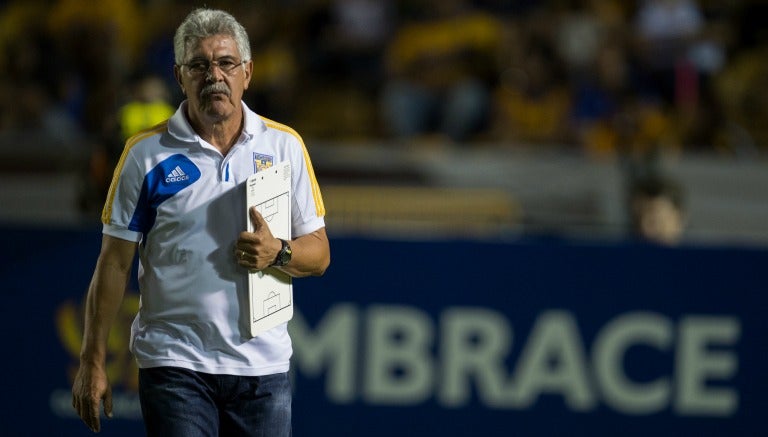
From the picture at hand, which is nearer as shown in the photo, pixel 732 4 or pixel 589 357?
pixel 589 357

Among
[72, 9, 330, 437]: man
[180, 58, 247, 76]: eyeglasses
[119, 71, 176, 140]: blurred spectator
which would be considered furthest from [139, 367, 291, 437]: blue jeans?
[119, 71, 176, 140]: blurred spectator

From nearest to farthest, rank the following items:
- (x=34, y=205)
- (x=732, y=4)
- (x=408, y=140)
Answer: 1. (x=34, y=205)
2. (x=408, y=140)
3. (x=732, y=4)

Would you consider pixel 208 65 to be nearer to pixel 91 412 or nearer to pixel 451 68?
pixel 91 412

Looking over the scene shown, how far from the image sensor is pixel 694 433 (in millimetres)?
6328

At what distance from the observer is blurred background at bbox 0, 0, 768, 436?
20.8 feet

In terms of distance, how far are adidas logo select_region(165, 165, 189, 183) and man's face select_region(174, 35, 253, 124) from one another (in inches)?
7.1

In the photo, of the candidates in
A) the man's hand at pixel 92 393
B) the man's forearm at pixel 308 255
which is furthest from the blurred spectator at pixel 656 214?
the man's hand at pixel 92 393

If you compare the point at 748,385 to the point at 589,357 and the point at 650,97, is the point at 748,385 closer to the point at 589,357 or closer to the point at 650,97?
the point at 589,357

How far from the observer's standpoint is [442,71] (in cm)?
909

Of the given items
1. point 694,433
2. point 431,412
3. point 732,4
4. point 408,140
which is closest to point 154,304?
point 431,412

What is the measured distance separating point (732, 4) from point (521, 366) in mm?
5153

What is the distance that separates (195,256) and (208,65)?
577 mm

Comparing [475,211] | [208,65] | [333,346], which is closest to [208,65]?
[208,65]

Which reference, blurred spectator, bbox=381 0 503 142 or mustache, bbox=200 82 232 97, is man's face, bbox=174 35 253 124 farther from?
blurred spectator, bbox=381 0 503 142
